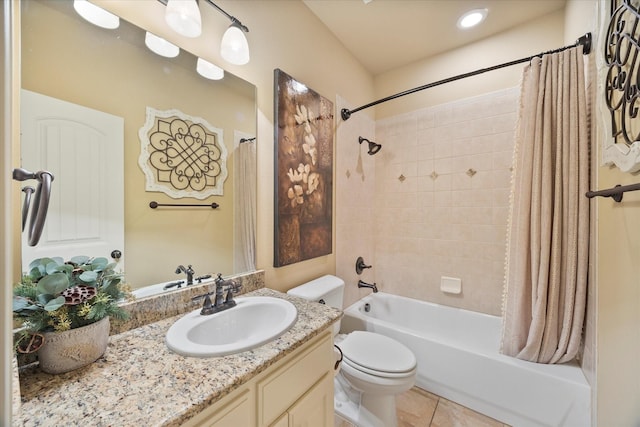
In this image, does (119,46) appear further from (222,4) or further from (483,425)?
(483,425)

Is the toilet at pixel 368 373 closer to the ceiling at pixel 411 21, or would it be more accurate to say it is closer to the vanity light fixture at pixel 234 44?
the vanity light fixture at pixel 234 44

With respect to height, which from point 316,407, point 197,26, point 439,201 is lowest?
point 316,407

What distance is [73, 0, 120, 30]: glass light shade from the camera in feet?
2.67

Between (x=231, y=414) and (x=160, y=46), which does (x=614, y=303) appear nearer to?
(x=231, y=414)

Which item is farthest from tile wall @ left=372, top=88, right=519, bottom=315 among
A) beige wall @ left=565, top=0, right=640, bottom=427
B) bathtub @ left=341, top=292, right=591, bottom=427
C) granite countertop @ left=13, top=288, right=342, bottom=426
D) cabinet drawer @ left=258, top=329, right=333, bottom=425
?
granite countertop @ left=13, top=288, right=342, bottom=426

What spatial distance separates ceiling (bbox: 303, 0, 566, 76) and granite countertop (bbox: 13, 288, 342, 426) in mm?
2082

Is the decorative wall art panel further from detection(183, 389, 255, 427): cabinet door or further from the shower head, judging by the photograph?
the shower head

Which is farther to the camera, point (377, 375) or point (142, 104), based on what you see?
point (377, 375)

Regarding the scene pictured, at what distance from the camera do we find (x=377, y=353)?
1420mm

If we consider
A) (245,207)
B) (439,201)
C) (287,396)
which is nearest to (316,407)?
(287,396)

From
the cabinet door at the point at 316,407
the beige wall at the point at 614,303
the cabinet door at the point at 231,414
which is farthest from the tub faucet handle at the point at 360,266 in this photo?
the cabinet door at the point at 231,414

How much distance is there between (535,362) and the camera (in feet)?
4.72

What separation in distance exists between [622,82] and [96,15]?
1.82 m

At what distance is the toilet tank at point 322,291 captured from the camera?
1.46 m
